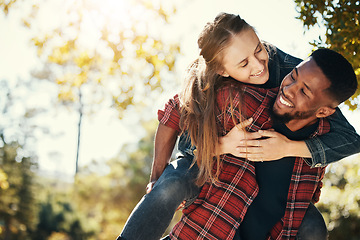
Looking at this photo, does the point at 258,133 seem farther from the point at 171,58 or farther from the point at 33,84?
the point at 33,84

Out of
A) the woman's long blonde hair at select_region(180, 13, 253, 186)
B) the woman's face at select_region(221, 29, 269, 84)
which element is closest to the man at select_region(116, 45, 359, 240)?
the woman's long blonde hair at select_region(180, 13, 253, 186)

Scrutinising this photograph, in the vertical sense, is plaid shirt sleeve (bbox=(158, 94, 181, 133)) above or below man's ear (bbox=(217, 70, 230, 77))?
below

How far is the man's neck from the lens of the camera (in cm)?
253

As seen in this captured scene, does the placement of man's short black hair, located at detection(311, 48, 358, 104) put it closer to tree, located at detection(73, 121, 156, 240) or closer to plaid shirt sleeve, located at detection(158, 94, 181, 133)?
plaid shirt sleeve, located at detection(158, 94, 181, 133)

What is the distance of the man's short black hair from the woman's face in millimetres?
310

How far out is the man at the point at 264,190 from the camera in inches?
98.2

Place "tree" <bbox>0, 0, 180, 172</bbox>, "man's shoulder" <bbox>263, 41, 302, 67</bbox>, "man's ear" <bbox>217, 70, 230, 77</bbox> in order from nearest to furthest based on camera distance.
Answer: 1. "man's ear" <bbox>217, 70, 230, 77</bbox>
2. "man's shoulder" <bbox>263, 41, 302, 67</bbox>
3. "tree" <bbox>0, 0, 180, 172</bbox>

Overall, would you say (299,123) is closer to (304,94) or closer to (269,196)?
(304,94)

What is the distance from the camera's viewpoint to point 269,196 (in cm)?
265

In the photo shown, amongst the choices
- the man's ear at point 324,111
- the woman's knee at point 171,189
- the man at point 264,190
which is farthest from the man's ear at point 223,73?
the woman's knee at point 171,189

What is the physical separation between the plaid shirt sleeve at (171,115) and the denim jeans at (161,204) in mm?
279

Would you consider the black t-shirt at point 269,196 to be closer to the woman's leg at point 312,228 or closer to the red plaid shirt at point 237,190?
the red plaid shirt at point 237,190

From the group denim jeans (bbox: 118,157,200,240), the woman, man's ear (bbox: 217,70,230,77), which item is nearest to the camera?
denim jeans (bbox: 118,157,200,240)

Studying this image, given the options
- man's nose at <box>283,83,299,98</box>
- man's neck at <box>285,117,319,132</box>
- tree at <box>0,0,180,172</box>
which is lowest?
man's neck at <box>285,117,319,132</box>
